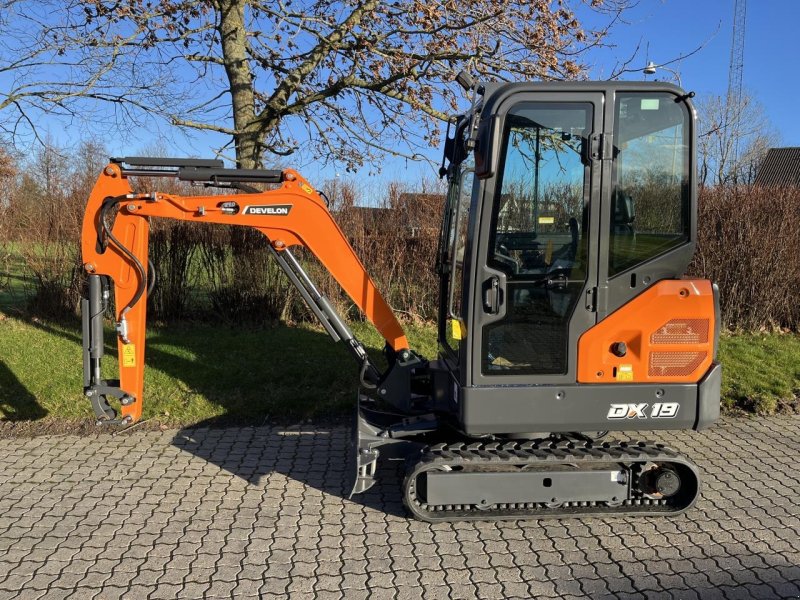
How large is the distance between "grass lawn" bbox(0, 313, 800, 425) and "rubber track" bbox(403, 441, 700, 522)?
2.34 metres

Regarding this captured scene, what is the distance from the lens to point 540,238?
376cm

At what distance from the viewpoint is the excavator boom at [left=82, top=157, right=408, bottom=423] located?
433 cm

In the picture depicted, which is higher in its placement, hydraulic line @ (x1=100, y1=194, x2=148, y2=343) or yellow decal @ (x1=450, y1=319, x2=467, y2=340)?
hydraulic line @ (x1=100, y1=194, x2=148, y2=343)

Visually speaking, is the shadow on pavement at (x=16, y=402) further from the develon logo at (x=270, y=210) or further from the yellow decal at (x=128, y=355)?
the develon logo at (x=270, y=210)

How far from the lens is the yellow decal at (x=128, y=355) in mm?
4574

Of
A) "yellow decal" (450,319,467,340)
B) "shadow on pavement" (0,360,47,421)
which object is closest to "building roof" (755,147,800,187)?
"yellow decal" (450,319,467,340)

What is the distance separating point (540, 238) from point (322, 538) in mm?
2238

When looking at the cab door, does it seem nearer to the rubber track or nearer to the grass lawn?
the rubber track

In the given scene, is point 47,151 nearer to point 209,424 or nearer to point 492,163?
point 209,424

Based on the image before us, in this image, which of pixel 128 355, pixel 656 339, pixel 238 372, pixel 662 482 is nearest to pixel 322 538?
pixel 128 355

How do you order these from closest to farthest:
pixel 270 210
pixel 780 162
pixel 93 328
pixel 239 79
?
pixel 270 210 → pixel 93 328 → pixel 239 79 → pixel 780 162

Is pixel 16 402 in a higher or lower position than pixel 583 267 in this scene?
lower

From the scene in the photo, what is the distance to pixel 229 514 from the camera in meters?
4.11

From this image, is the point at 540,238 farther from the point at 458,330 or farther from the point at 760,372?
the point at 760,372
